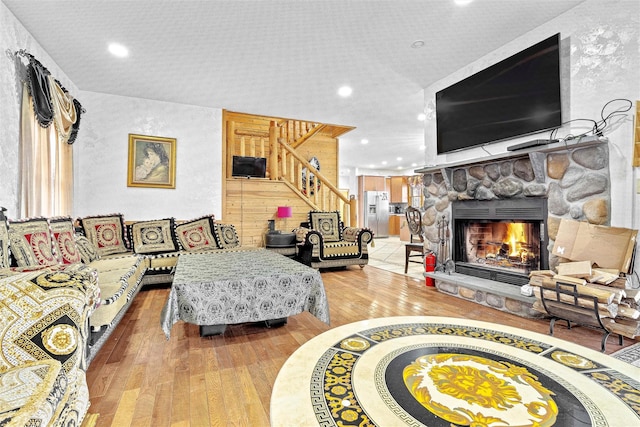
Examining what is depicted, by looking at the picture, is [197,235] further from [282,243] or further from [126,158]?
[126,158]

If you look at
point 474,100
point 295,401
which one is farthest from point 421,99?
point 295,401

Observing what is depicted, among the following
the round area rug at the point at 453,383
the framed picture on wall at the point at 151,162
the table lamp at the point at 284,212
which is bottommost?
the round area rug at the point at 453,383

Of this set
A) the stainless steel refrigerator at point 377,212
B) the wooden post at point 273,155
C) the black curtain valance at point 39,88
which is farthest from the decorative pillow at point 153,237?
the stainless steel refrigerator at point 377,212

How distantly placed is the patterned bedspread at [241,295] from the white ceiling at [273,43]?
2303 millimetres

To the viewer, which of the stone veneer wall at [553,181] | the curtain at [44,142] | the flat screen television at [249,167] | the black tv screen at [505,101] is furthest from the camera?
the flat screen television at [249,167]

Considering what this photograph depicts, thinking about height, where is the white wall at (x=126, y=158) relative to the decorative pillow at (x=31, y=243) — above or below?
above

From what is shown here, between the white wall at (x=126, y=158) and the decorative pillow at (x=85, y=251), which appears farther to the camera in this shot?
the white wall at (x=126, y=158)

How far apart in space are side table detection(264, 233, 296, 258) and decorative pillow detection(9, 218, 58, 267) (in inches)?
127

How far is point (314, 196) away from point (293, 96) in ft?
7.37

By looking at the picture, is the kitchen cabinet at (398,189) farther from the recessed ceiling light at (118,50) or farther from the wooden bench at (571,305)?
the recessed ceiling light at (118,50)

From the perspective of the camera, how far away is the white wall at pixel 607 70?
2.36 m

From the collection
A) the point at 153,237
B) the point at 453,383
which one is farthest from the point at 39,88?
the point at 453,383

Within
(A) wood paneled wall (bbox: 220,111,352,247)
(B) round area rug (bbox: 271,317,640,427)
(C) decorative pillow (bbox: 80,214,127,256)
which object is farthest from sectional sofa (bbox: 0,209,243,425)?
(A) wood paneled wall (bbox: 220,111,352,247)

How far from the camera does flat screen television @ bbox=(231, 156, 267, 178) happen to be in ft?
18.6
